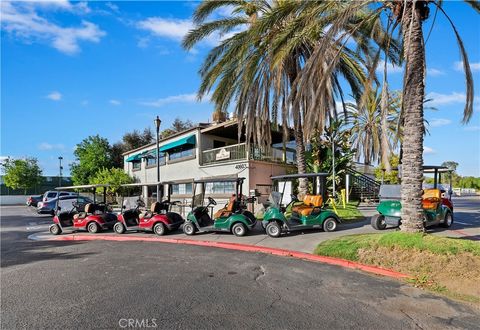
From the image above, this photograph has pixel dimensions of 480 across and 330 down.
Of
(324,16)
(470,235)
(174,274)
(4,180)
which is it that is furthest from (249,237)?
(4,180)

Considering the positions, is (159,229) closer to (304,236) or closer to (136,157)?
(304,236)

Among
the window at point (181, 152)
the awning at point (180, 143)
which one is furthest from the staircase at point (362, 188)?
the window at point (181, 152)

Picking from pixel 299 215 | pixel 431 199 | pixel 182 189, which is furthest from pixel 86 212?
pixel 431 199

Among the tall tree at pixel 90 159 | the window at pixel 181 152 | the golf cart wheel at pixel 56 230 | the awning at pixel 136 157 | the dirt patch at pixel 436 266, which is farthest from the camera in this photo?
the tall tree at pixel 90 159

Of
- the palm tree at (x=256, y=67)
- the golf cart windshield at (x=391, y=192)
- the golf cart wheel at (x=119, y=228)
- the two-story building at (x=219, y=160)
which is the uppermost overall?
the palm tree at (x=256, y=67)

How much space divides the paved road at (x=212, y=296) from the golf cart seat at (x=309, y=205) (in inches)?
121

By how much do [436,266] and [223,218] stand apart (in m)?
6.87

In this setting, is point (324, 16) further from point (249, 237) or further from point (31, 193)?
point (31, 193)

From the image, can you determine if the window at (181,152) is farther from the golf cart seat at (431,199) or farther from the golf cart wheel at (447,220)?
the golf cart wheel at (447,220)

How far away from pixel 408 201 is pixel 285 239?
387cm

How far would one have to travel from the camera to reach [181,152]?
27.2 m

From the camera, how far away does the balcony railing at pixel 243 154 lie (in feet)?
69.8

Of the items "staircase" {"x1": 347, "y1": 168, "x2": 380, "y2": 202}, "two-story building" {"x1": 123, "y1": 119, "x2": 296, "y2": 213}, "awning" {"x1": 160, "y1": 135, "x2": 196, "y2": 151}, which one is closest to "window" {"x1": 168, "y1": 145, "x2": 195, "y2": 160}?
"two-story building" {"x1": 123, "y1": 119, "x2": 296, "y2": 213}

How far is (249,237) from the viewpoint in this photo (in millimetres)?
11297
